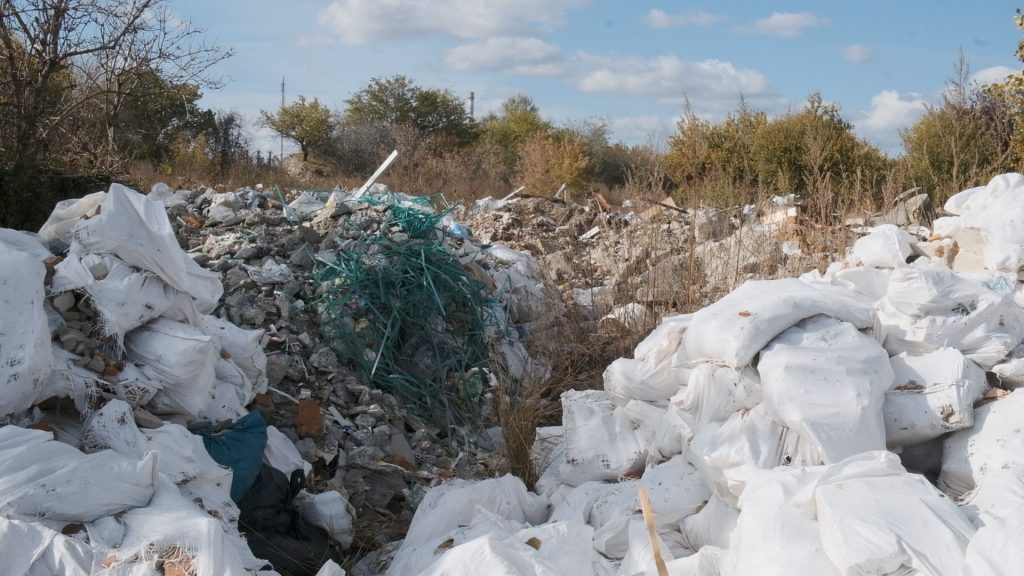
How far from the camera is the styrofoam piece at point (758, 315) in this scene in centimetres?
285

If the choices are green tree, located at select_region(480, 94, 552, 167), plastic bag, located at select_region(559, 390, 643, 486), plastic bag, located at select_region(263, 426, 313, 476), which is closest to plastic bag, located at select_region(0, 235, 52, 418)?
plastic bag, located at select_region(263, 426, 313, 476)

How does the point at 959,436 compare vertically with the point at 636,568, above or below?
above

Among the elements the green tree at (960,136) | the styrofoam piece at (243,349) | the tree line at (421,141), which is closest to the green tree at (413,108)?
the tree line at (421,141)

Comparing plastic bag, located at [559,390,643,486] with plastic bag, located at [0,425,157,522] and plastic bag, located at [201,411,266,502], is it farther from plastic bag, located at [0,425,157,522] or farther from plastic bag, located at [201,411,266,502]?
plastic bag, located at [0,425,157,522]

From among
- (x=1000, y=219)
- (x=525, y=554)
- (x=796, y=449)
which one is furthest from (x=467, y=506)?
(x=1000, y=219)

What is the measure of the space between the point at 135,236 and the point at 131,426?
2.61 ft

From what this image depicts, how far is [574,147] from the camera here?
1655cm

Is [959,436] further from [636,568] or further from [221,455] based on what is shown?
[221,455]

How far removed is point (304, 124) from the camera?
75.1 ft

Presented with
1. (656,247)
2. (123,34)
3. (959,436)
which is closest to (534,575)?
(959,436)

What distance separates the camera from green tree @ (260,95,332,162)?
22.9 m

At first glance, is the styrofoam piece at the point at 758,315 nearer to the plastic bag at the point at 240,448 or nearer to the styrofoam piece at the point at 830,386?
the styrofoam piece at the point at 830,386

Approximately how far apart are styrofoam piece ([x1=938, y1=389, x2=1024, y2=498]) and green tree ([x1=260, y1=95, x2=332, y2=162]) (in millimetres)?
21695

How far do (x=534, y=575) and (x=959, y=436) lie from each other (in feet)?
4.93
